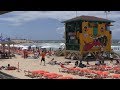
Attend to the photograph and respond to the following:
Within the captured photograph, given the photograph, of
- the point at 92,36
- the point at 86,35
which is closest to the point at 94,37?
the point at 92,36

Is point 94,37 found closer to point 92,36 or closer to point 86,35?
→ point 92,36

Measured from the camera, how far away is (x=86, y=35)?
23.8m

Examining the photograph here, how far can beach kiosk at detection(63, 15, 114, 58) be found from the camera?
2367cm

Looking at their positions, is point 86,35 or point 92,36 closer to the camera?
point 86,35

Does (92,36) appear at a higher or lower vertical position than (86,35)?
lower

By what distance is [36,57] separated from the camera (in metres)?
25.3

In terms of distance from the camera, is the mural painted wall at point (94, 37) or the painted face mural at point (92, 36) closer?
the mural painted wall at point (94, 37)

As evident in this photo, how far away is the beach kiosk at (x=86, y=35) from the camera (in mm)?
23672

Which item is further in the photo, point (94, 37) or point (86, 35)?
point (94, 37)
